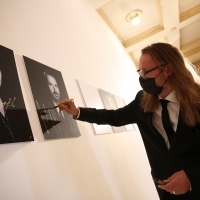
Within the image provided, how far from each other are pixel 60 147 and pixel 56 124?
0.42ft

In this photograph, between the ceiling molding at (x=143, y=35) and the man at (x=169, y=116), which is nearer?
the man at (x=169, y=116)

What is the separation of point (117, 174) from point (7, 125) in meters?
1.08

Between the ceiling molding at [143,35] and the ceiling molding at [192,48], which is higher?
the ceiling molding at [143,35]

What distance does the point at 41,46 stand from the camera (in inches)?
50.8

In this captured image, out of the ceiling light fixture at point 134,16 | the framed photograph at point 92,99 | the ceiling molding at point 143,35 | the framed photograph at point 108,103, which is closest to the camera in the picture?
the framed photograph at point 92,99

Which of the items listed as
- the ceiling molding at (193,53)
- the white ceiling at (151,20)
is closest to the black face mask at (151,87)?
the white ceiling at (151,20)

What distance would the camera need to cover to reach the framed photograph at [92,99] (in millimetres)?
1577

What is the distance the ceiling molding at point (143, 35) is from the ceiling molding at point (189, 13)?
0.53 metres

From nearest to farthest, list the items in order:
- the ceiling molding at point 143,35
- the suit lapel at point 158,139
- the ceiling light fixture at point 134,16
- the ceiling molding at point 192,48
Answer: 1. the suit lapel at point 158,139
2. the ceiling light fixture at point 134,16
3. the ceiling molding at point 143,35
4. the ceiling molding at point 192,48

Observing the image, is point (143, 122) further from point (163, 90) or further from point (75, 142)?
point (75, 142)

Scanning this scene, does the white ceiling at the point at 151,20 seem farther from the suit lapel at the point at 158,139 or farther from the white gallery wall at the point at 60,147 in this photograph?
the suit lapel at the point at 158,139

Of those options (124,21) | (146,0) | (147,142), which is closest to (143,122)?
(147,142)

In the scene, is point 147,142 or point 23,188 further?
point 147,142

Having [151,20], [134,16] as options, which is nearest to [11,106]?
[134,16]
